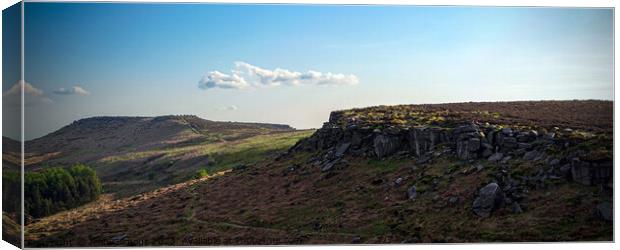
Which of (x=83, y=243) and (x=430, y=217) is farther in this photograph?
(x=430, y=217)

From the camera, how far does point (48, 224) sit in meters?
32.5

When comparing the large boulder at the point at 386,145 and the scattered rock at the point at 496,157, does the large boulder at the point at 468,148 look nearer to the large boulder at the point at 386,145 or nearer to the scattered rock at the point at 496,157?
the scattered rock at the point at 496,157

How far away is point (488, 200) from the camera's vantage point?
3088 cm

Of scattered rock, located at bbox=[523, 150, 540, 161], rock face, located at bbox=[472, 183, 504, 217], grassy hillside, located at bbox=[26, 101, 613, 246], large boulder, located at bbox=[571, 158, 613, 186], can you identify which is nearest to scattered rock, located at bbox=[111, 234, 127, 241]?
grassy hillside, located at bbox=[26, 101, 613, 246]

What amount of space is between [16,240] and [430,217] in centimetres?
2024

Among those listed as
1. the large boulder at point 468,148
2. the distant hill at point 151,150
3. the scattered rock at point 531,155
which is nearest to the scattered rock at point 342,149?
the large boulder at point 468,148

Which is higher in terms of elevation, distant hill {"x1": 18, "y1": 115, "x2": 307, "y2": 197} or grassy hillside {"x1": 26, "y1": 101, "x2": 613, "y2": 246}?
grassy hillside {"x1": 26, "y1": 101, "x2": 613, "y2": 246}

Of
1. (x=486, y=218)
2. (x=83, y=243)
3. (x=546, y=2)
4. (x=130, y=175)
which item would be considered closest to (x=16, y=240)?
(x=83, y=243)

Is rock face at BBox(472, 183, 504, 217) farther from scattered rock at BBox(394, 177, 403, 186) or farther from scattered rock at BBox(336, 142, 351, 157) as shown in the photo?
scattered rock at BBox(336, 142, 351, 157)

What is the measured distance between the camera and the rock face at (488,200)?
3062 centimetres

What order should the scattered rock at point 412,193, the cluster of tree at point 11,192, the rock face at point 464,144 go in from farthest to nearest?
the scattered rock at point 412,193, the rock face at point 464,144, the cluster of tree at point 11,192

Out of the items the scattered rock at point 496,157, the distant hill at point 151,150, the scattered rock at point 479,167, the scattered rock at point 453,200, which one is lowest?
the distant hill at point 151,150

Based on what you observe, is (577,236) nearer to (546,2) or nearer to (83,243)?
(546,2)

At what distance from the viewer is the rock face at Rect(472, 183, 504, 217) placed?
30.6 m
